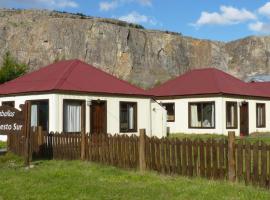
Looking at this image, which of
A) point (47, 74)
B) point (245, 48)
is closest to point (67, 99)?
point (47, 74)

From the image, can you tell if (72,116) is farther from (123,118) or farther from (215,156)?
(215,156)

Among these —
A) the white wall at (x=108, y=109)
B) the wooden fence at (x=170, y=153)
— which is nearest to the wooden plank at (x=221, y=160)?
the wooden fence at (x=170, y=153)

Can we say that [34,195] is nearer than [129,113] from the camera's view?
Yes

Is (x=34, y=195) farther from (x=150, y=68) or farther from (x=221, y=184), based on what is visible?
(x=150, y=68)

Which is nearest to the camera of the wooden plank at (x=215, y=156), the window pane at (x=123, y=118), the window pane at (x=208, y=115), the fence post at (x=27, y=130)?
the wooden plank at (x=215, y=156)

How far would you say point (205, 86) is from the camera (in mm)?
28156

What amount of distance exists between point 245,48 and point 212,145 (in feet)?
230

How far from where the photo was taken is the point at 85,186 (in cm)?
997

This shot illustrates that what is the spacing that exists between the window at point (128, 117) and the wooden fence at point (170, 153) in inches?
303

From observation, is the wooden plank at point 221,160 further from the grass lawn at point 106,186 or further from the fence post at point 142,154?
the fence post at point 142,154

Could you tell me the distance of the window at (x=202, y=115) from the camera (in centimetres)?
2759

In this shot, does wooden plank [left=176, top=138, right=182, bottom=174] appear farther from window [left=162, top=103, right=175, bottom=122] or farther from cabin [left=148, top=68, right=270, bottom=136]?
window [left=162, top=103, right=175, bottom=122]

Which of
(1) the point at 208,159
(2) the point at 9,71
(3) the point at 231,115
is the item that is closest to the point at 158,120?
(3) the point at 231,115

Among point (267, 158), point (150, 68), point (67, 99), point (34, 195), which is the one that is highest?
point (150, 68)
